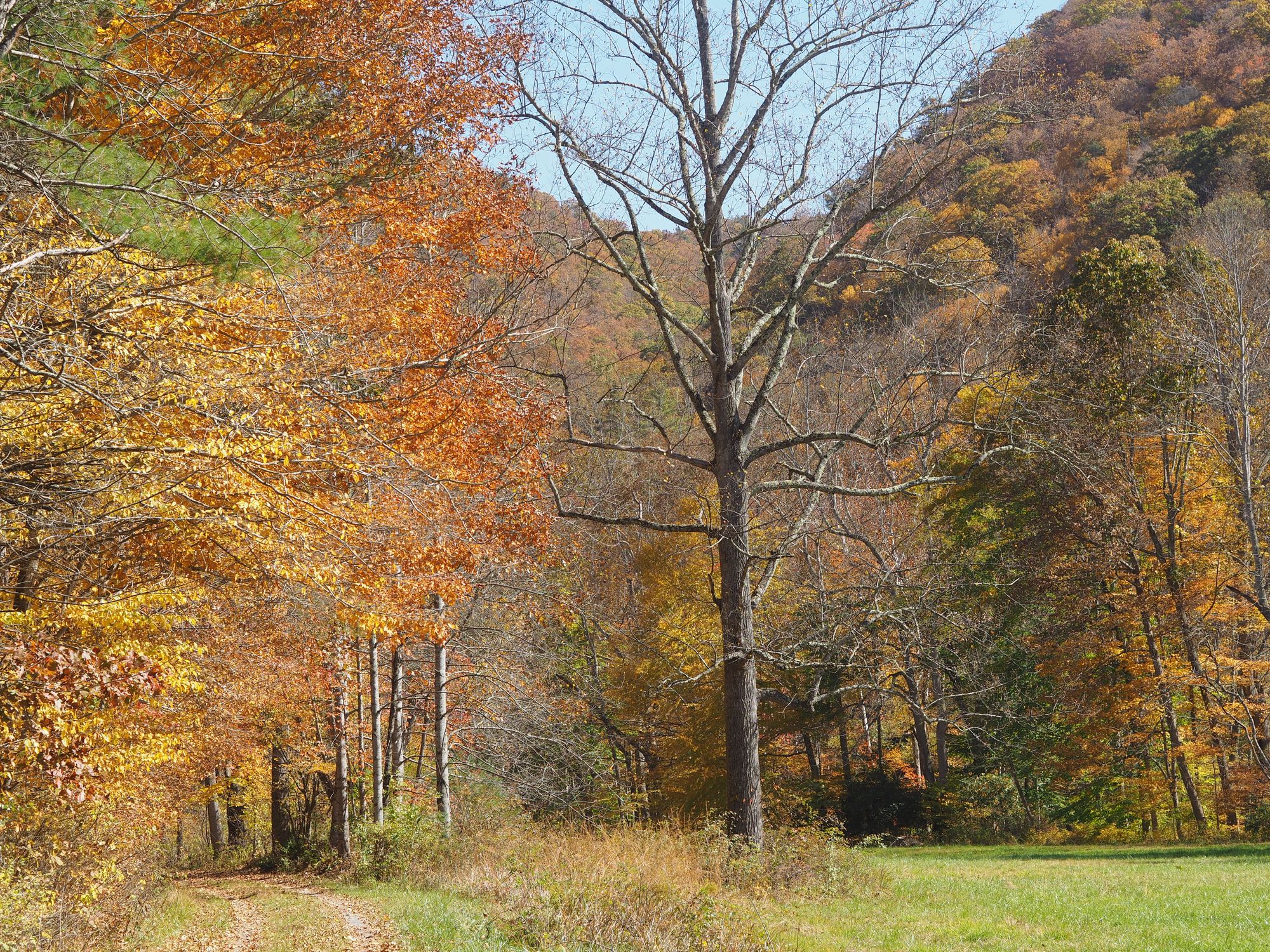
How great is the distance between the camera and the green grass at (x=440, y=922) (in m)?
7.28

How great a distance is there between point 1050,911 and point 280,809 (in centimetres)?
2160

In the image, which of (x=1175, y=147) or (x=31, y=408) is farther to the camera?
(x=1175, y=147)

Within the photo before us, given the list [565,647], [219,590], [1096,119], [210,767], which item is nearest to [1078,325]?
[565,647]

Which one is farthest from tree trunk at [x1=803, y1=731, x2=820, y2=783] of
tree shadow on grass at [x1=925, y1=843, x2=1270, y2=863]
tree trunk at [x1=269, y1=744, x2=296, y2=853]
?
tree trunk at [x1=269, y1=744, x2=296, y2=853]

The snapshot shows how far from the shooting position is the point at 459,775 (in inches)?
750

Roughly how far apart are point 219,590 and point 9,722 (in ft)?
9.71

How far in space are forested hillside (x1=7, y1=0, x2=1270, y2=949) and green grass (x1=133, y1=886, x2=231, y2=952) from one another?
0.26 meters

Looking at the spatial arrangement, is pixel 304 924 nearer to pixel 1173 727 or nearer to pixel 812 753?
pixel 1173 727

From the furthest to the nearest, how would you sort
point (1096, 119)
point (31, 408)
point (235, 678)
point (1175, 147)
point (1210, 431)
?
point (1096, 119)
point (1175, 147)
point (1210, 431)
point (235, 678)
point (31, 408)

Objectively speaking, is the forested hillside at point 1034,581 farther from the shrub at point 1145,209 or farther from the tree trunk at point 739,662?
the shrub at point 1145,209

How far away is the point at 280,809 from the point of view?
2536cm

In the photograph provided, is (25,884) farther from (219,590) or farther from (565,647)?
(565,647)

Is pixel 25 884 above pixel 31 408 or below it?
below

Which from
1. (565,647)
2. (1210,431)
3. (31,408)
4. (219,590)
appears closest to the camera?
(31,408)
